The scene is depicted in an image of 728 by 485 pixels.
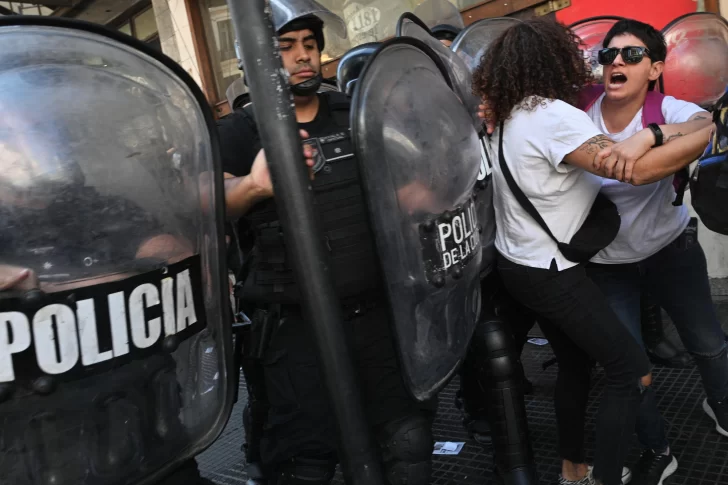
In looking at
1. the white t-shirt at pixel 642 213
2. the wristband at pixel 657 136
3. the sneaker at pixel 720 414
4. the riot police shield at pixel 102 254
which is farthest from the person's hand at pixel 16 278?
the sneaker at pixel 720 414

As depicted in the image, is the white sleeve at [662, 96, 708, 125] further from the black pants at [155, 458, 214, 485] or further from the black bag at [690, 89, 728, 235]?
the black pants at [155, 458, 214, 485]

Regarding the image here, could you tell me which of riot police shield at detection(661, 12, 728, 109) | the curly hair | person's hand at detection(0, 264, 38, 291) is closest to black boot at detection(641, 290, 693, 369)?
riot police shield at detection(661, 12, 728, 109)

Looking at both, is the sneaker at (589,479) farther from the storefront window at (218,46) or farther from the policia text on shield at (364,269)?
the storefront window at (218,46)

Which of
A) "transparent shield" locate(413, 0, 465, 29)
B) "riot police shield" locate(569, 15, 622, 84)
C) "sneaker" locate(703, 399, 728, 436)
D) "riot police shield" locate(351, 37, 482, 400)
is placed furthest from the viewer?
"transparent shield" locate(413, 0, 465, 29)

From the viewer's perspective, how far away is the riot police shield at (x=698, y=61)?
2.89 m

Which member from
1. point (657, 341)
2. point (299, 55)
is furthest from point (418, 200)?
point (657, 341)

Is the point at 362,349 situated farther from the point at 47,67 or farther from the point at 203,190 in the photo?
the point at 47,67

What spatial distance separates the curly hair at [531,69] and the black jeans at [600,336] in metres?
0.57

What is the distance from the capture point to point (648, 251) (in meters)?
2.35

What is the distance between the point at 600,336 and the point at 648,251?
541mm

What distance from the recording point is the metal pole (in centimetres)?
90

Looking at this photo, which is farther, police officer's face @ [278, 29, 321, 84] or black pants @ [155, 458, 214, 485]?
police officer's face @ [278, 29, 321, 84]

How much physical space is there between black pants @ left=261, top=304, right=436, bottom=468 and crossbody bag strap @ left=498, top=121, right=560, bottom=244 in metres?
0.62

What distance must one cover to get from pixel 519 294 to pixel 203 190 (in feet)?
4.41
